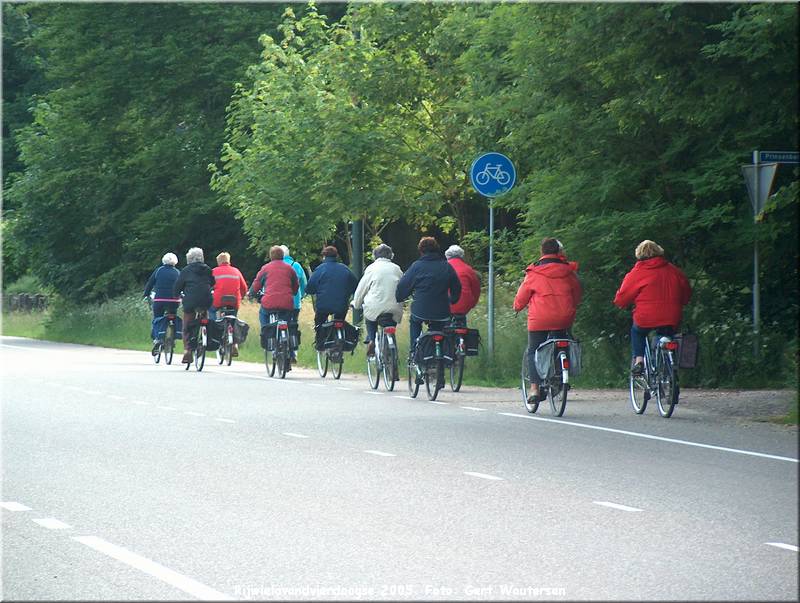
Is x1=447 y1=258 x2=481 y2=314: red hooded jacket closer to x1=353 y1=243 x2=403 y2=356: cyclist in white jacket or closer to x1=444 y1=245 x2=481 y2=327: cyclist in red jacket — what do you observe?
x1=444 y1=245 x2=481 y2=327: cyclist in red jacket

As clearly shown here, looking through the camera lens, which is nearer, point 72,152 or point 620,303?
point 620,303

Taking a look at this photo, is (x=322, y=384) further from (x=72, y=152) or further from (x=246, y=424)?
(x=72, y=152)

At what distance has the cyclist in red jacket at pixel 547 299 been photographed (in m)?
17.1

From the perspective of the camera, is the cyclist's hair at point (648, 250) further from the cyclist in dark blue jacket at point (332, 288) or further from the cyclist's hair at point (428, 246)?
the cyclist in dark blue jacket at point (332, 288)

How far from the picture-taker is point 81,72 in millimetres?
48406

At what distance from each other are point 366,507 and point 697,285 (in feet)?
41.9

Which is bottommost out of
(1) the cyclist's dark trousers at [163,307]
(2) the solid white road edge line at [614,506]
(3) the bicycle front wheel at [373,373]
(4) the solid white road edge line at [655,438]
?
(2) the solid white road edge line at [614,506]

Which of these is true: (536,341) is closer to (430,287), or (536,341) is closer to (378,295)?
(430,287)

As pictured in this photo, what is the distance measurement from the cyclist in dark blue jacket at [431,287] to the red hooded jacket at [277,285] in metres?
4.71

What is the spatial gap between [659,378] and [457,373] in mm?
5317

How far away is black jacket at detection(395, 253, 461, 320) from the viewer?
66.1ft

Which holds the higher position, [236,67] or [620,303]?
[236,67]

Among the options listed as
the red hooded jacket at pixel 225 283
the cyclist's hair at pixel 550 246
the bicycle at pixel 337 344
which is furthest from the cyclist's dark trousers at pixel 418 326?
the red hooded jacket at pixel 225 283

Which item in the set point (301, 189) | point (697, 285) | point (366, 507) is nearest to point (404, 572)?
point (366, 507)
